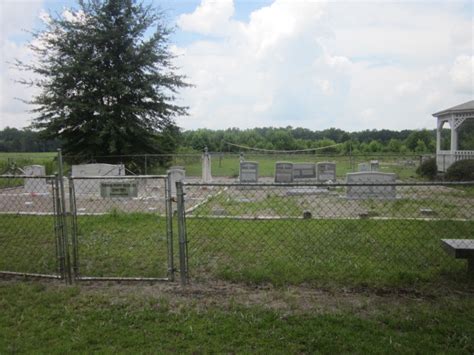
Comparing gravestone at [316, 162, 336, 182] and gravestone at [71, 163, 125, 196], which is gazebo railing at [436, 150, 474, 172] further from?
gravestone at [71, 163, 125, 196]

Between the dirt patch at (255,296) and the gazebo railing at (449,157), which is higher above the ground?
the gazebo railing at (449,157)

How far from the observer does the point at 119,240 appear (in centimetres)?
729

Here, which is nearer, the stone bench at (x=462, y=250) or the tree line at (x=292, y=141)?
the stone bench at (x=462, y=250)

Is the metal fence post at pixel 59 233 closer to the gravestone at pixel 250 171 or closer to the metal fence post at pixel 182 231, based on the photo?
the metal fence post at pixel 182 231

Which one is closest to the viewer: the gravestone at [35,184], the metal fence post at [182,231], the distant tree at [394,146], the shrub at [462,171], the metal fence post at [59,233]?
the metal fence post at [182,231]

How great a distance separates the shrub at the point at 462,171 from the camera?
18117 millimetres

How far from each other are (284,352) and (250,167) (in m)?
16.3

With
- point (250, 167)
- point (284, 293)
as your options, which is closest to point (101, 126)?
point (250, 167)

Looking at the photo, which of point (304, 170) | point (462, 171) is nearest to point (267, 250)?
point (304, 170)

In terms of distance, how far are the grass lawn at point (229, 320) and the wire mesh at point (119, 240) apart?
1.90ft

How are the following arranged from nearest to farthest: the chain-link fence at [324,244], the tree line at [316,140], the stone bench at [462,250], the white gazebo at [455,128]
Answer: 1. the stone bench at [462,250]
2. the chain-link fence at [324,244]
3. the white gazebo at [455,128]
4. the tree line at [316,140]

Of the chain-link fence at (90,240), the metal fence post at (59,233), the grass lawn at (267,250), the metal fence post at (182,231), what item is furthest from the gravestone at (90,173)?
the metal fence post at (182,231)

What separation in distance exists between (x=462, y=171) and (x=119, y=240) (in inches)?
667

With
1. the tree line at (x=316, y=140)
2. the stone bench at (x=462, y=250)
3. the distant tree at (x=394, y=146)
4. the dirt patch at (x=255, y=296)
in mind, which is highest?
the tree line at (x=316, y=140)
